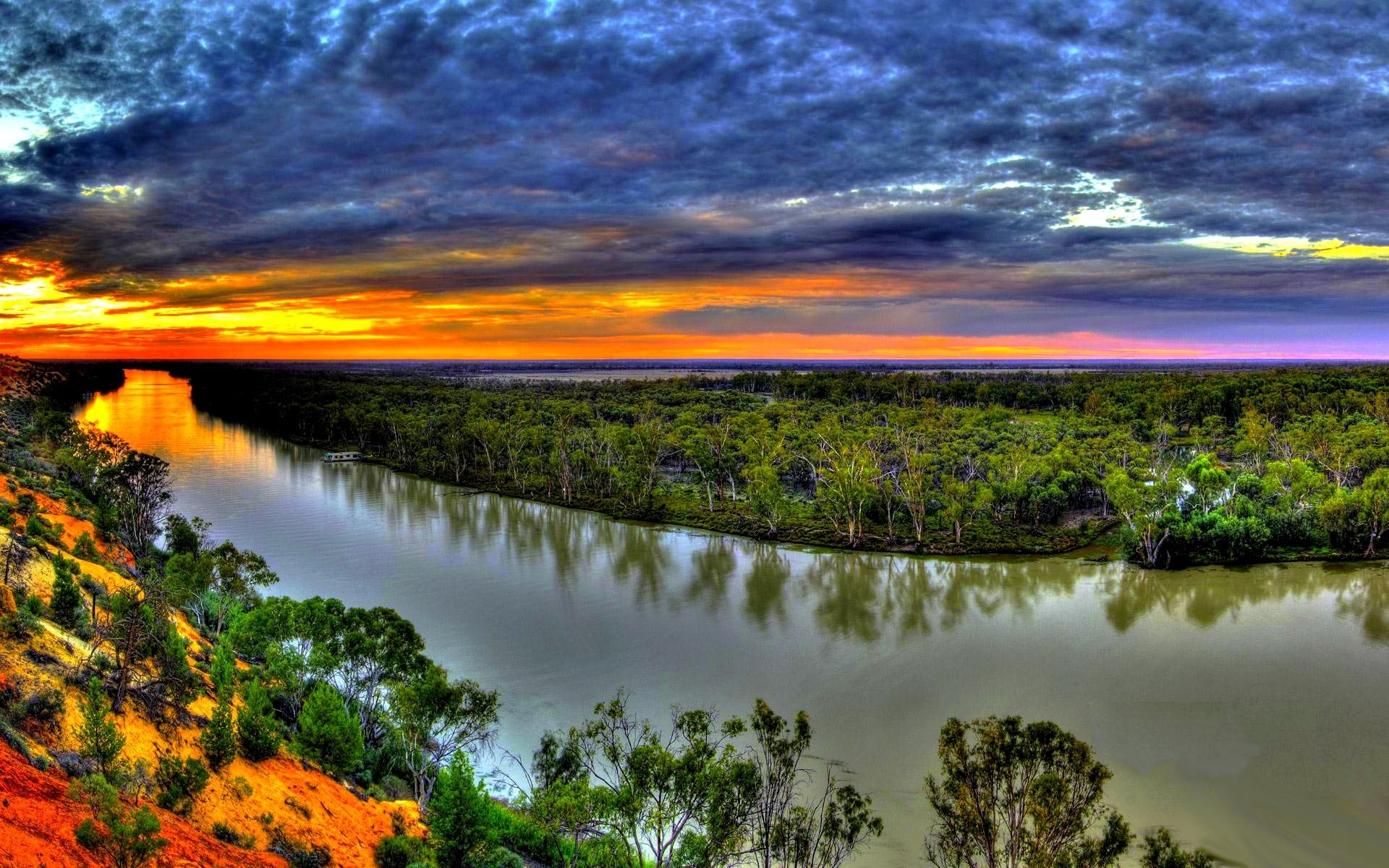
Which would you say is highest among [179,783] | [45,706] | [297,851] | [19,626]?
[19,626]

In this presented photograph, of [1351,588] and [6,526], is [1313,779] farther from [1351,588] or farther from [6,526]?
[6,526]

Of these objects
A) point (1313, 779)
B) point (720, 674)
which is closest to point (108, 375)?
point (720, 674)

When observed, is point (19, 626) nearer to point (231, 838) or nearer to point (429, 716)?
point (231, 838)

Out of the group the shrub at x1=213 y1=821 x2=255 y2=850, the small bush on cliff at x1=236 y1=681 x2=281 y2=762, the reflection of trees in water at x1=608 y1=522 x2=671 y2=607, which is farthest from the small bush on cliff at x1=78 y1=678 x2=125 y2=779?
the reflection of trees in water at x1=608 y1=522 x2=671 y2=607

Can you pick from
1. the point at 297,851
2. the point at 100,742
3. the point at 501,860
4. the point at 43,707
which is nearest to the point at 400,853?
the point at 297,851

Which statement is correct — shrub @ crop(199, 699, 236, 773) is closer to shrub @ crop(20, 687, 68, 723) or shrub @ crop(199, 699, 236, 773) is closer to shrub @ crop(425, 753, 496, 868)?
shrub @ crop(20, 687, 68, 723)

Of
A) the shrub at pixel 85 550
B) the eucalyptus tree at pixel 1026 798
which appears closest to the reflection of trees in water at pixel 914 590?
the eucalyptus tree at pixel 1026 798
